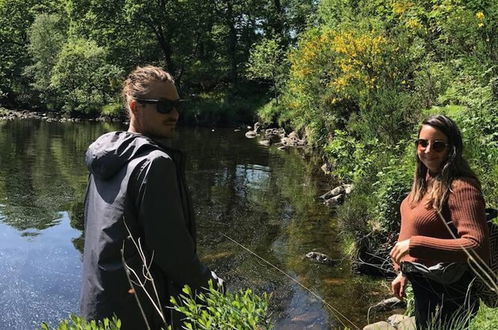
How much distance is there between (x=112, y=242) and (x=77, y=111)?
38.8 metres

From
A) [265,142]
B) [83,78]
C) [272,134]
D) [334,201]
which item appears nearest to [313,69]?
[334,201]

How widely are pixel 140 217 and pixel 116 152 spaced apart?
30 centimetres

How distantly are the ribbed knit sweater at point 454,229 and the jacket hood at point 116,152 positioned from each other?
4.63 ft

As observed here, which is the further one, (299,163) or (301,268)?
(299,163)

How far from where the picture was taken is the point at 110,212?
6.78ft

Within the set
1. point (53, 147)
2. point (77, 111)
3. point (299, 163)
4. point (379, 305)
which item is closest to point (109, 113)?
point (77, 111)

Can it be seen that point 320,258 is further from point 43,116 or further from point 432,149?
point 43,116

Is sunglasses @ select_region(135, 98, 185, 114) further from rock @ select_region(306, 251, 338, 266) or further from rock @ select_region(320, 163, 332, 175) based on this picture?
rock @ select_region(320, 163, 332, 175)

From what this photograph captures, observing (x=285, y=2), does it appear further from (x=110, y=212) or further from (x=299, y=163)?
(x=110, y=212)

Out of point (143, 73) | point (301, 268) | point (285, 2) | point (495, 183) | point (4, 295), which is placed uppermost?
point (285, 2)

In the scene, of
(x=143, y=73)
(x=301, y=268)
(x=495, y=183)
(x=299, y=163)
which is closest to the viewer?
(x=143, y=73)

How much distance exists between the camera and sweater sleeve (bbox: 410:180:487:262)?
2.29m

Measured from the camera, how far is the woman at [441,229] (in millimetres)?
2340

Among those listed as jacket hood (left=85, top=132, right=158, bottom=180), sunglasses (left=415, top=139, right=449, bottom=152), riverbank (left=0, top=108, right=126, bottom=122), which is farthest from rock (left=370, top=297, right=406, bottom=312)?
riverbank (left=0, top=108, right=126, bottom=122)
